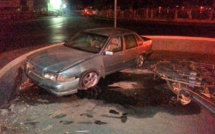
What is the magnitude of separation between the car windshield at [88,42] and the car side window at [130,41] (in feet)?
2.93

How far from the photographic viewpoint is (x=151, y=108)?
19.8 ft

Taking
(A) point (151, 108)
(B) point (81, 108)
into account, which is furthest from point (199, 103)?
(B) point (81, 108)

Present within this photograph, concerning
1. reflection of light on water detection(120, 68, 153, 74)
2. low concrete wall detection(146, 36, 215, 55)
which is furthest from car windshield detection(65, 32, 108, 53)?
low concrete wall detection(146, 36, 215, 55)

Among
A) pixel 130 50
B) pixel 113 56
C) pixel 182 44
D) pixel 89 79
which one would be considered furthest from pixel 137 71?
pixel 182 44

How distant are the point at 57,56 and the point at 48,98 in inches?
45.4

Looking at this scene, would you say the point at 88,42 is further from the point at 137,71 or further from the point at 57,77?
the point at 137,71

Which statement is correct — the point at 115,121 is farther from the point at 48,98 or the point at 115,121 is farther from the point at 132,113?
the point at 48,98

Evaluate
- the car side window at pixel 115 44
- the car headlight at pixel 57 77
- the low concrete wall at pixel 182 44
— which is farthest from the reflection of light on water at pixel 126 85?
the low concrete wall at pixel 182 44

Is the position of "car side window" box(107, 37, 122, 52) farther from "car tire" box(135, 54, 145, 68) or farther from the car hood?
"car tire" box(135, 54, 145, 68)

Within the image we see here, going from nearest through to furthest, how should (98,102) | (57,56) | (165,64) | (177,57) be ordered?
1. (98,102)
2. (57,56)
3. (165,64)
4. (177,57)

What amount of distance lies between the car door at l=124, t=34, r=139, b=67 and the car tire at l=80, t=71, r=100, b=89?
1.41 meters

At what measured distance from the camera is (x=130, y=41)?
8.40 meters

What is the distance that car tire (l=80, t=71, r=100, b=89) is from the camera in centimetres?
663

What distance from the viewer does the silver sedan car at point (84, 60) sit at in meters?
6.24
